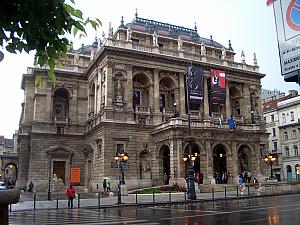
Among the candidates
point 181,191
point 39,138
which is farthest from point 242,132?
point 39,138

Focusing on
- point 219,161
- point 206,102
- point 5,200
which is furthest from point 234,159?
point 5,200

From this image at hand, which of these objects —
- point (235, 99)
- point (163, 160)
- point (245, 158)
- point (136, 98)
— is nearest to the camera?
point (163, 160)

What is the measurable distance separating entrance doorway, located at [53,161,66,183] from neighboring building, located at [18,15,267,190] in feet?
0.45

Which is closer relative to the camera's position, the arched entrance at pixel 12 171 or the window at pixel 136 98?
the window at pixel 136 98

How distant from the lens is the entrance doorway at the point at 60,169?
47200 millimetres

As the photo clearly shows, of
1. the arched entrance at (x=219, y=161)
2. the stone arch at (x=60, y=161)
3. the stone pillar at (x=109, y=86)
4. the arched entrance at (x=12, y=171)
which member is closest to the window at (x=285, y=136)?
the arched entrance at (x=219, y=161)

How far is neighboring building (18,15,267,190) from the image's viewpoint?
40844mm

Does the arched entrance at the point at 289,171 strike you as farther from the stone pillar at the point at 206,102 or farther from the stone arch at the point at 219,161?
the stone pillar at the point at 206,102

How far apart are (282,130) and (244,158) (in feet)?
78.0

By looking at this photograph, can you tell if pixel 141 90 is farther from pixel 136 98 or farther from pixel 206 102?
pixel 206 102

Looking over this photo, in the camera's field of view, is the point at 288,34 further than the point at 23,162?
No

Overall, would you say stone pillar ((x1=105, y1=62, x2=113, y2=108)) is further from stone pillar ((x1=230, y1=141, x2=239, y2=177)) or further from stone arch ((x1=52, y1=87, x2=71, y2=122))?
stone pillar ((x1=230, y1=141, x2=239, y2=177))

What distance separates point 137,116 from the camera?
1700 inches

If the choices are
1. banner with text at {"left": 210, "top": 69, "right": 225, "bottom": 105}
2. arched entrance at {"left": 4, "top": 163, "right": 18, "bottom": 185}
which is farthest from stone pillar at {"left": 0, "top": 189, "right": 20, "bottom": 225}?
arched entrance at {"left": 4, "top": 163, "right": 18, "bottom": 185}
